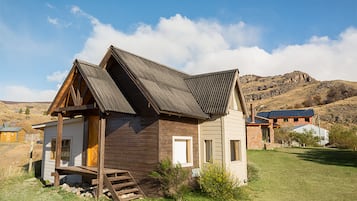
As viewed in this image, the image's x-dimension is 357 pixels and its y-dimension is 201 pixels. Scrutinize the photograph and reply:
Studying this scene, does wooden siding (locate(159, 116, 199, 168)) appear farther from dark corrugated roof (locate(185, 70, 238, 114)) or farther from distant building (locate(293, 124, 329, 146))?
distant building (locate(293, 124, 329, 146))

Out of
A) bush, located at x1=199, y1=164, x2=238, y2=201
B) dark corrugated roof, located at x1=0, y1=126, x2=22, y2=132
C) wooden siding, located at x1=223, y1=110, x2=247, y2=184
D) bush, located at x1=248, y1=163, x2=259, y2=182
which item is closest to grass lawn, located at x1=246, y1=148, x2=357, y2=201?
bush, located at x1=248, y1=163, x2=259, y2=182

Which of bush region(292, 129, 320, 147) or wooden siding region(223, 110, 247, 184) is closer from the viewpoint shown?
wooden siding region(223, 110, 247, 184)

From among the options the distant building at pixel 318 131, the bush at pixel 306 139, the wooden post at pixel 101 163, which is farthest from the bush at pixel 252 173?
the distant building at pixel 318 131

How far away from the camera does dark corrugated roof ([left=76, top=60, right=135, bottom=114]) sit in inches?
417

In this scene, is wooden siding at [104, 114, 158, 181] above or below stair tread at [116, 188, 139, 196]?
above

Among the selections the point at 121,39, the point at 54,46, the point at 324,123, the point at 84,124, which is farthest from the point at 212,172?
the point at 324,123

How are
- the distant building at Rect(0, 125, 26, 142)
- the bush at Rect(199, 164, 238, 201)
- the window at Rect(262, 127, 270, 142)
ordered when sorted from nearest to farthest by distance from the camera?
the bush at Rect(199, 164, 238, 201), the window at Rect(262, 127, 270, 142), the distant building at Rect(0, 125, 26, 142)

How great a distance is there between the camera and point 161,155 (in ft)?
35.7

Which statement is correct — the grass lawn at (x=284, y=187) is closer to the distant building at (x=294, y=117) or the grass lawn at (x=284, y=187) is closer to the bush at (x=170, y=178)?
the bush at (x=170, y=178)

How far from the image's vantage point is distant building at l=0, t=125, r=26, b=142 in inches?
2075

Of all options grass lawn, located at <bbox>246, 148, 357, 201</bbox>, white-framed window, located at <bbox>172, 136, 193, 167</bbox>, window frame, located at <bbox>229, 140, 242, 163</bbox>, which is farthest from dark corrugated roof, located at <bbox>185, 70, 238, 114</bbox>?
grass lawn, located at <bbox>246, 148, 357, 201</bbox>

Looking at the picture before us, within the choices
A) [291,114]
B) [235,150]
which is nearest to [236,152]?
[235,150]

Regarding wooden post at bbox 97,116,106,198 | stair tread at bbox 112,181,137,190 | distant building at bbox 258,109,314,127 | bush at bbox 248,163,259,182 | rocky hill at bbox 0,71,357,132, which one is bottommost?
A: bush at bbox 248,163,259,182

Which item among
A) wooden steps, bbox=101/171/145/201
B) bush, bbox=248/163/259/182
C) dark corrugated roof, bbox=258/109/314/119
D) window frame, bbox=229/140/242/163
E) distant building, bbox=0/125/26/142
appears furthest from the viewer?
dark corrugated roof, bbox=258/109/314/119
